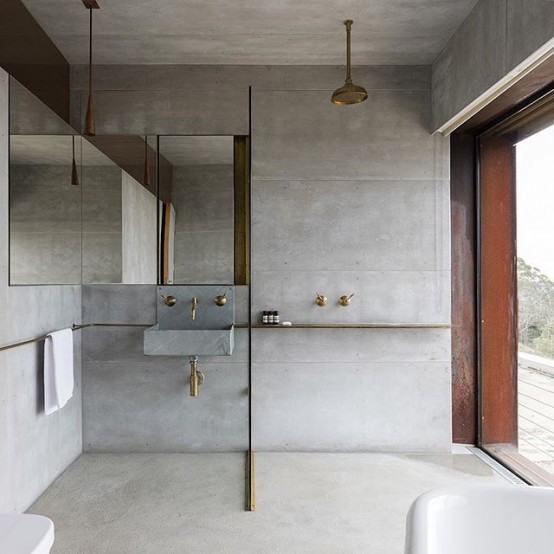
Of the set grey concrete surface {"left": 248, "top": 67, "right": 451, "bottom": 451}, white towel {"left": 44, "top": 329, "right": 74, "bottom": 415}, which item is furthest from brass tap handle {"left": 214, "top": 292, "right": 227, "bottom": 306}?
white towel {"left": 44, "top": 329, "right": 74, "bottom": 415}

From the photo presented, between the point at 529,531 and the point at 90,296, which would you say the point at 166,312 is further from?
the point at 529,531

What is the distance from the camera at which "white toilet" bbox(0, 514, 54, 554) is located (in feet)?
4.77

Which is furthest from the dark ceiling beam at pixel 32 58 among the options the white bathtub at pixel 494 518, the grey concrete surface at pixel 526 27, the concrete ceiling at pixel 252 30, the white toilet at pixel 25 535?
the white bathtub at pixel 494 518

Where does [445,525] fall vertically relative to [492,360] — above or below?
below

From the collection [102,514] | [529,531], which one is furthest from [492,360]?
[102,514]

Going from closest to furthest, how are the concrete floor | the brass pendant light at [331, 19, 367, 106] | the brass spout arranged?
the concrete floor < the brass pendant light at [331, 19, 367, 106] < the brass spout

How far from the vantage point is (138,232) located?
3660 mm

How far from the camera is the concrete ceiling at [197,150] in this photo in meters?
3.73

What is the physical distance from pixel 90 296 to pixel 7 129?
1481mm

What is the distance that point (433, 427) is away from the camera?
12.3ft

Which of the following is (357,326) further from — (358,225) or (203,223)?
(203,223)

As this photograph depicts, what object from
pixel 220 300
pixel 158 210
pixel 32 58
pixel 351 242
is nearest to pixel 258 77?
pixel 158 210

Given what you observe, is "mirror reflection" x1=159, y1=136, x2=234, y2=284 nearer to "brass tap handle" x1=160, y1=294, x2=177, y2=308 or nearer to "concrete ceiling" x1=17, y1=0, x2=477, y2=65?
"brass tap handle" x1=160, y1=294, x2=177, y2=308

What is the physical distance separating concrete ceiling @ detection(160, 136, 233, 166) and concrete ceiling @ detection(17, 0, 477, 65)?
53cm
